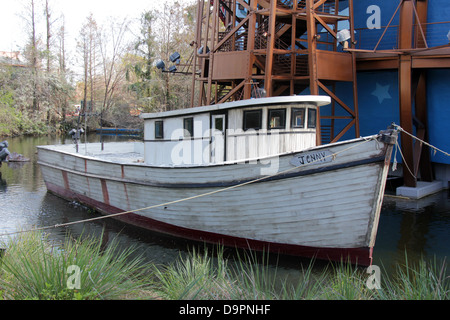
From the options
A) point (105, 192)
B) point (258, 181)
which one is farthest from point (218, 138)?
point (105, 192)

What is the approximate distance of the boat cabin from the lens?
10.2m

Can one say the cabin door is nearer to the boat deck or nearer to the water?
the water

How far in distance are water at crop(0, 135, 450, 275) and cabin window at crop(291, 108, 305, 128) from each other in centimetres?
331

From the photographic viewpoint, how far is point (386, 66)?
16.5 metres

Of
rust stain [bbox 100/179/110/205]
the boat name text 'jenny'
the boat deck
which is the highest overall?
the boat name text 'jenny'

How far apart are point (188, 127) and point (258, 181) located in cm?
328

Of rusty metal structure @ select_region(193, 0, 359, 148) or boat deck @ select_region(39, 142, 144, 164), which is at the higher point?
rusty metal structure @ select_region(193, 0, 359, 148)

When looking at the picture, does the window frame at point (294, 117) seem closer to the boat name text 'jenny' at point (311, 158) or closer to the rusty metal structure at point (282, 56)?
the boat name text 'jenny' at point (311, 158)

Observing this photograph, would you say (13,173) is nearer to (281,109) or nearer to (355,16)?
(281,109)

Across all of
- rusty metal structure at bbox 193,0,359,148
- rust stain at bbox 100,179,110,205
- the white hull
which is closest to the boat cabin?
the white hull

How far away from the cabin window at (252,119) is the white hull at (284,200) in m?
1.37

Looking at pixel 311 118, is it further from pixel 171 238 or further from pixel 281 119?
pixel 171 238

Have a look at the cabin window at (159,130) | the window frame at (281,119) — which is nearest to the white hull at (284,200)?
the cabin window at (159,130)
